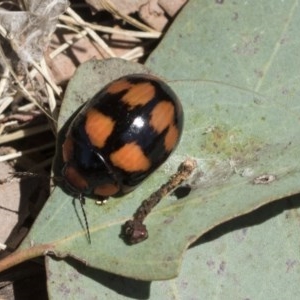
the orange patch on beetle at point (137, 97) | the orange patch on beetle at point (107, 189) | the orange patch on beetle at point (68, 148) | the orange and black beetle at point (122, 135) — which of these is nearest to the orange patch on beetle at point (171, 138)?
the orange and black beetle at point (122, 135)

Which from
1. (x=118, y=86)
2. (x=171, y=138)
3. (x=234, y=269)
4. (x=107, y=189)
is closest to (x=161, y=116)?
(x=171, y=138)

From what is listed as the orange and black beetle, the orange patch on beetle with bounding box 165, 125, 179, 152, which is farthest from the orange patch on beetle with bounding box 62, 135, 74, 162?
the orange patch on beetle with bounding box 165, 125, 179, 152

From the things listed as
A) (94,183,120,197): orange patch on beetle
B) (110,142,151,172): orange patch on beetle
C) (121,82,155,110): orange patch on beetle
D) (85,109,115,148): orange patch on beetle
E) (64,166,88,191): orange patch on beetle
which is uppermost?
(121,82,155,110): orange patch on beetle

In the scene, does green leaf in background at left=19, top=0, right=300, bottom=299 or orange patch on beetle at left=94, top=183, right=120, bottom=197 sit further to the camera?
orange patch on beetle at left=94, top=183, right=120, bottom=197

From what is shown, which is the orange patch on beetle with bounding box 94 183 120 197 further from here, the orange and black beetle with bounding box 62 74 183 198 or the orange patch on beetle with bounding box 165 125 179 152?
the orange patch on beetle with bounding box 165 125 179 152

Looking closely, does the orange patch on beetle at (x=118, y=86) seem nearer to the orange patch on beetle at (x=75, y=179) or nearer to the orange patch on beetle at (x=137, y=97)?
the orange patch on beetle at (x=137, y=97)

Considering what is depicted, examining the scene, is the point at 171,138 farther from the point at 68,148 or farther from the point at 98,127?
the point at 68,148

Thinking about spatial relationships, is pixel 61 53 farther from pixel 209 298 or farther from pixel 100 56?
pixel 209 298
